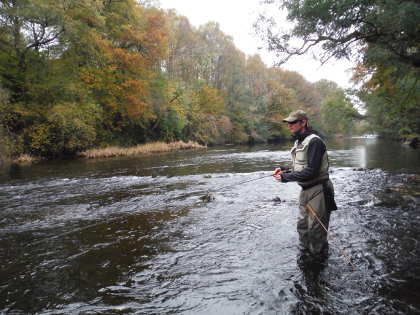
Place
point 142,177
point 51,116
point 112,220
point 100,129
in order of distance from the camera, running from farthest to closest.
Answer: point 100,129 < point 51,116 < point 142,177 < point 112,220

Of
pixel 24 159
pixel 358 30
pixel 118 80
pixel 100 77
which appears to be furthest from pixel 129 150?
pixel 358 30

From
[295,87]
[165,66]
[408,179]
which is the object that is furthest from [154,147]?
[295,87]

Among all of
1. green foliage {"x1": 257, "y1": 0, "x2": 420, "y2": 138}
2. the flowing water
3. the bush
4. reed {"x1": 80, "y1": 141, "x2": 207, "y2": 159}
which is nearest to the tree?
green foliage {"x1": 257, "y1": 0, "x2": 420, "y2": 138}

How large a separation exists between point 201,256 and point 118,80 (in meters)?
28.6

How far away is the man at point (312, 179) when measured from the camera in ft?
13.7

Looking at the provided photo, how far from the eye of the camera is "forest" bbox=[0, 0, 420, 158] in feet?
65.4

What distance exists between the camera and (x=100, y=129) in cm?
2881

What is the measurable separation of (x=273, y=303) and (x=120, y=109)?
2957 centimetres

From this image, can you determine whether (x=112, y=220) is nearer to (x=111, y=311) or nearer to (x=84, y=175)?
(x=111, y=311)

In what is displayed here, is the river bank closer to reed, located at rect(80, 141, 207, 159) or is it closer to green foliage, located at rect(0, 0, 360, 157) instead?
reed, located at rect(80, 141, 207, 159)

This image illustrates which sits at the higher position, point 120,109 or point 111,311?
point 120,109

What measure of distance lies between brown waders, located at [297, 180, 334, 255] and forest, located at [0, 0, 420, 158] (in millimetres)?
7011

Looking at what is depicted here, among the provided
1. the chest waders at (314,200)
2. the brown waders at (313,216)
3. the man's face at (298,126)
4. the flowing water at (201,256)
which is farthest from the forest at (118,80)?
the brown waders at (313,216)

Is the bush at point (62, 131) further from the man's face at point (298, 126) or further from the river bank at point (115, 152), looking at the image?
the man's face at point (298, 126)
